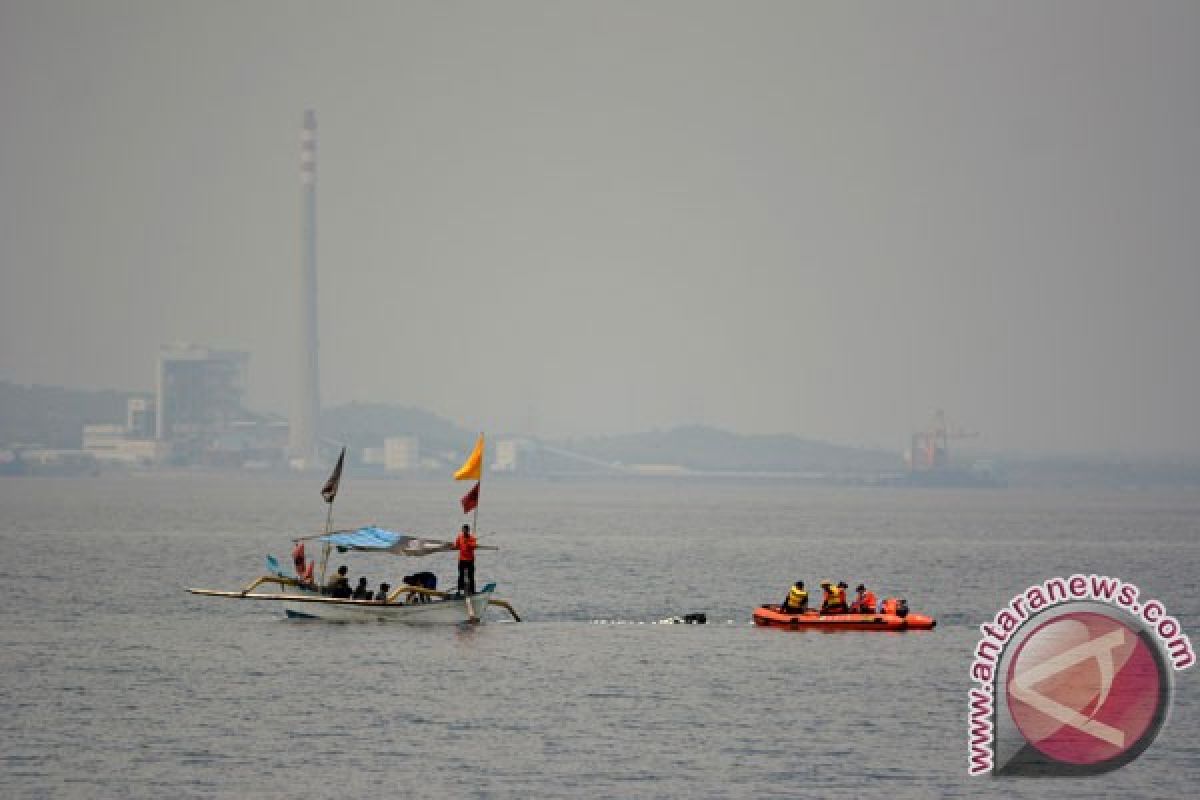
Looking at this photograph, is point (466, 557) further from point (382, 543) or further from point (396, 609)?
point (382, 543)

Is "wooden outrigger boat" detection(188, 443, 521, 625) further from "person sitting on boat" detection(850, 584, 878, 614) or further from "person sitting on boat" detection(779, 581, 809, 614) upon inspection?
"person sitting on boat" detection(850, 584, 878, 614)

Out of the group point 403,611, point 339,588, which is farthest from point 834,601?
point 339,588

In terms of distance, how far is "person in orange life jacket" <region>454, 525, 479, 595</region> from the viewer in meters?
70.9

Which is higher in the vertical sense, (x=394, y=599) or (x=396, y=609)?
(x=394, y=599)

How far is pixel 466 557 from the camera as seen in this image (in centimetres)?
7269

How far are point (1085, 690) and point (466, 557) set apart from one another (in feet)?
76.8

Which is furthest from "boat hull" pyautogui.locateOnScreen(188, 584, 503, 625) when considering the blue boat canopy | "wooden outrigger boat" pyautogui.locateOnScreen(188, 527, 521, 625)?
the blue boat canopy

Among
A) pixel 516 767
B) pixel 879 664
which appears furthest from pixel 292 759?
pixel 879 664

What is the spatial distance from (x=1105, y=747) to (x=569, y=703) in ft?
50.7

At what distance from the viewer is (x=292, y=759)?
48.4m

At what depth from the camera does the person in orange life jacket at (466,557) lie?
7094 centimetres

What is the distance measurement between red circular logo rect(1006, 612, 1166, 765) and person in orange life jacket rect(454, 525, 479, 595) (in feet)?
64.7

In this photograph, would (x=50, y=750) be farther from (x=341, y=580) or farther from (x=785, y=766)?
(x=341, y=580)

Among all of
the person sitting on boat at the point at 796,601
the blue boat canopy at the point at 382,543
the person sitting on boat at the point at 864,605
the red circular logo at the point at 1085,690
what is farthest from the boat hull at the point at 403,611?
the red circular logo at the point at 1085,690
